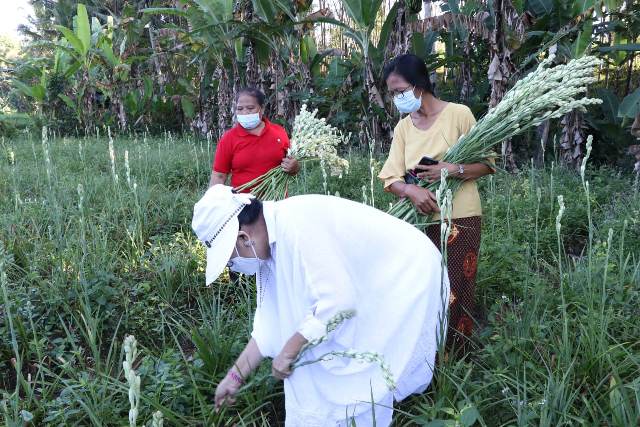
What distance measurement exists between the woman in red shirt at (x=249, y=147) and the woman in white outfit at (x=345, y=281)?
1.61m

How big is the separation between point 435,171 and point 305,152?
984mm

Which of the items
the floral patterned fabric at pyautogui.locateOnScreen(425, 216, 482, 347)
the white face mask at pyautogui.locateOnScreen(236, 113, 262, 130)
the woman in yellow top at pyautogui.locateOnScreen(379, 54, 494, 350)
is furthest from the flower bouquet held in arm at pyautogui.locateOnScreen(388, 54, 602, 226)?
the white face mask at pyautogui.locateOnScreen(236, 113, 262, 130)

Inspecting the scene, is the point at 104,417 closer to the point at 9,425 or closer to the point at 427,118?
the point at 9,425

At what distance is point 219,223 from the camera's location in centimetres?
163

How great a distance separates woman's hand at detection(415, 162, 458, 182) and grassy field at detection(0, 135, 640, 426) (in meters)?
0.46

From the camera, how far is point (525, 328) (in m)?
2.09

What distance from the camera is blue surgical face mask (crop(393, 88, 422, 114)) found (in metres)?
2.38

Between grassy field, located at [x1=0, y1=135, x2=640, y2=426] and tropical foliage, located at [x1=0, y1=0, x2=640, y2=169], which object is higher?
tropical foliage, located at [x1=0, y1=0, x2=640, y2=169]

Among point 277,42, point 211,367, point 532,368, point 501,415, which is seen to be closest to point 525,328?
point 532,368

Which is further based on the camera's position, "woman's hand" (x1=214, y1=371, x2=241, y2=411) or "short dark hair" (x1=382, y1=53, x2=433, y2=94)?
"short dark hair" (x1=382, y1=53, x2=433, y2=94)

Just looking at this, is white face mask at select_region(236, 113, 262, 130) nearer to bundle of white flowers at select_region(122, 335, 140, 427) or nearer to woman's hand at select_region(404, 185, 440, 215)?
woman's hand at select_region(404, 185, 440, 215)

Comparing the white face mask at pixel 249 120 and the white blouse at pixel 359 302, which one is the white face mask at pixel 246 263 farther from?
the white face mask at pixel 249 120

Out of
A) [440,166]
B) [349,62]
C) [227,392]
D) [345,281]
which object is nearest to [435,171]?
[440,166]

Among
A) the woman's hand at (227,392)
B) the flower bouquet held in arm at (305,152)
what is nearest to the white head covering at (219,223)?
the woman's hand at (227,392)
